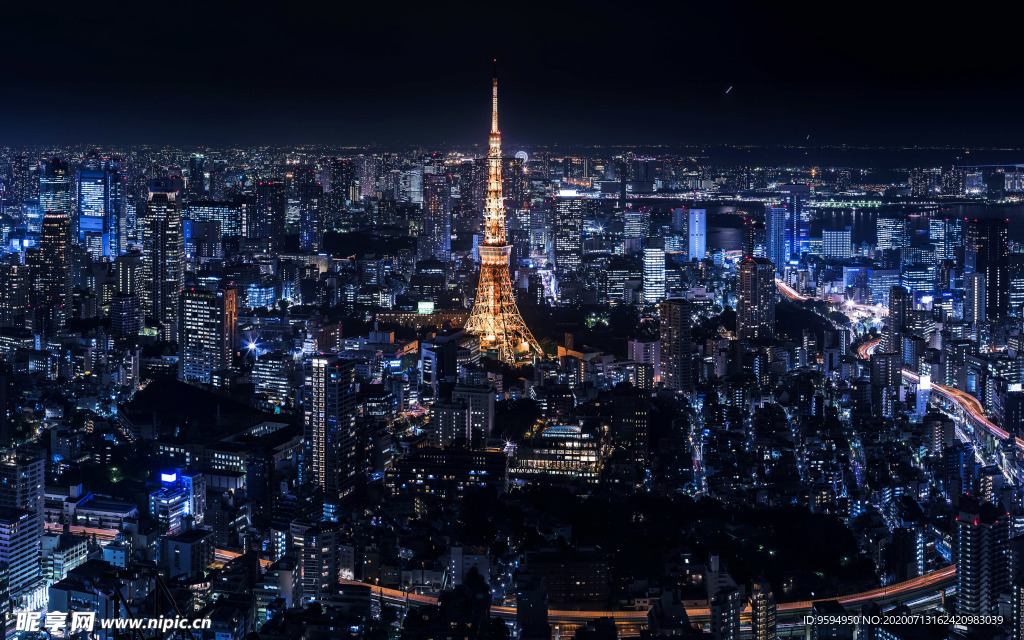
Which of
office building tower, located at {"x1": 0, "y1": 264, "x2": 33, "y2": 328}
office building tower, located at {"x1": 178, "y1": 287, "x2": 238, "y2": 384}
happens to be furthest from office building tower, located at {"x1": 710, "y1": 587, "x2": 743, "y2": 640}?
office building tower, located at {"x1": 0, "y1": 264, "x2": 33, "y2": 328}

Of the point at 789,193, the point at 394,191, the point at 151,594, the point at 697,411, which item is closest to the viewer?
the point at 151,594

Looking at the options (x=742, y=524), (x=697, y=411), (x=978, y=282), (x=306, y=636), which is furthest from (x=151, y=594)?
(x=978, y=282)

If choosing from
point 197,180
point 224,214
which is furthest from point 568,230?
point 197,180

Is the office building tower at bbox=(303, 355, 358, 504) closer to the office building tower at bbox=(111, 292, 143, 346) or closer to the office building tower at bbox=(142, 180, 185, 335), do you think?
the office building tower at bbox=(111, 292, 143, 346)

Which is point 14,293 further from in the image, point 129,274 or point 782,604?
point 782,604

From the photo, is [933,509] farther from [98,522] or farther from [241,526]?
[98,522]
